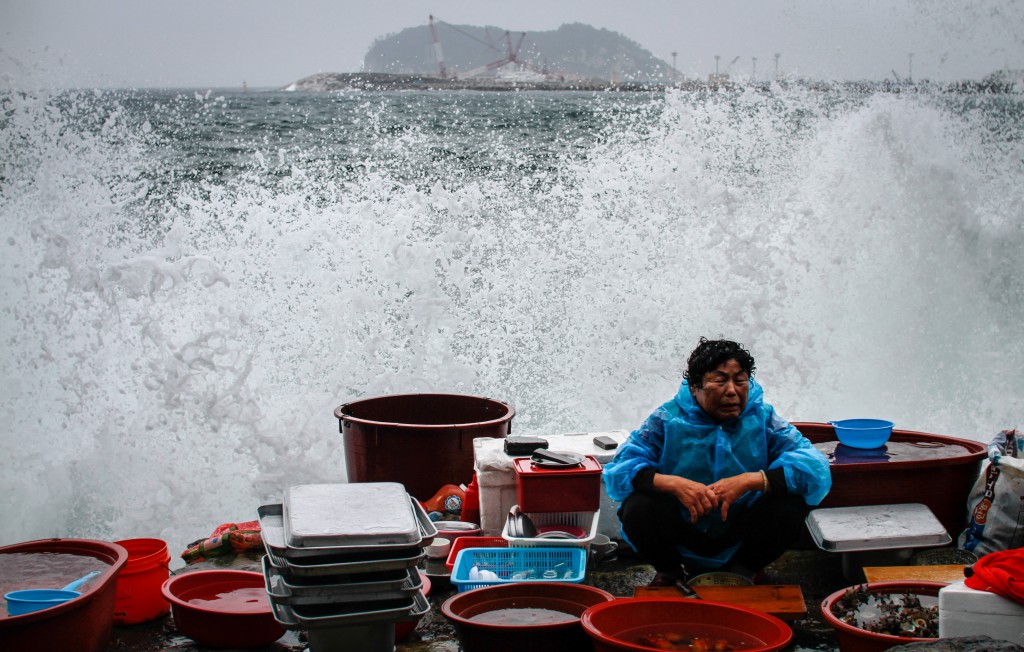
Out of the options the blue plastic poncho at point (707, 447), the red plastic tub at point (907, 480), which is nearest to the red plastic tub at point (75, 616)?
the blue plastic poncho at point (707, 447)

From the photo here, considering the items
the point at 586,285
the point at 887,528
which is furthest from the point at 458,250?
the point at 887,528

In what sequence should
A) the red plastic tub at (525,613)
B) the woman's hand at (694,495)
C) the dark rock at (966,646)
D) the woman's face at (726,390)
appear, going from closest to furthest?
the dark rock at (966,646) < the red plastic tub at (525,613) < the woman's hand at (694,495) < the woman's face at (726,390)

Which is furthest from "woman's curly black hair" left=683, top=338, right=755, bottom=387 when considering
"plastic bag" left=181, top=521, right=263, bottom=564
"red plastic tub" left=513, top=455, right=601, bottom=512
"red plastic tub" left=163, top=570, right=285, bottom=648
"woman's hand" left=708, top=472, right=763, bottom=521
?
"plastic bag" left=181, top=521, right=263, bottom=564

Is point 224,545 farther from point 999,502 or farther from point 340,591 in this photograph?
point 999,502

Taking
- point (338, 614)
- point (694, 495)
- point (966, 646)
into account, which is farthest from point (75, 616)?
point (966, 646)

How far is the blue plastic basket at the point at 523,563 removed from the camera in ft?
10.2

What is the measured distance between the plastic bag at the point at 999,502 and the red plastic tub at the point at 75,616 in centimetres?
291

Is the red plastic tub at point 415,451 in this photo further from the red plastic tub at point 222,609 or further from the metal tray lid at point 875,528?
the metal tray lid at point 875,528

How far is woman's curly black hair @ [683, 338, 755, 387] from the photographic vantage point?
2.95m

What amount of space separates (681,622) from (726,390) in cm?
73

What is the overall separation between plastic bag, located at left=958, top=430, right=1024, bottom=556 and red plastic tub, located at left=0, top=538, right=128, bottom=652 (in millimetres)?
2912

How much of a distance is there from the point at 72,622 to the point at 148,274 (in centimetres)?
529

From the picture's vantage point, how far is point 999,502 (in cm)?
323

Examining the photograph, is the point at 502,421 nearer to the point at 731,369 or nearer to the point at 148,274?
the point at 731,369
